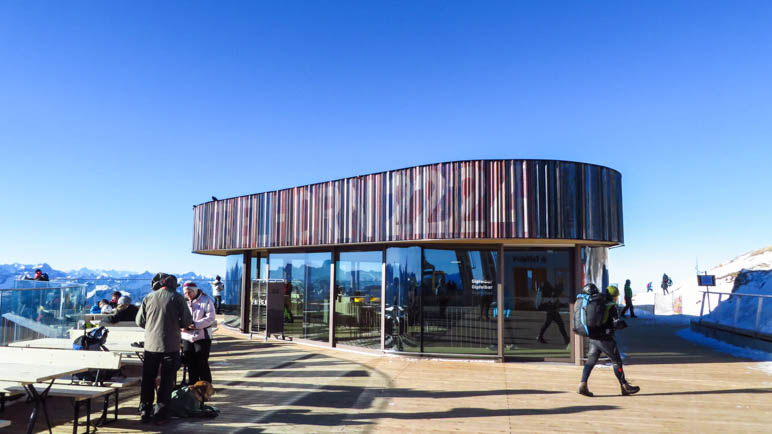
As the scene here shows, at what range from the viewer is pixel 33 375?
16.9ft

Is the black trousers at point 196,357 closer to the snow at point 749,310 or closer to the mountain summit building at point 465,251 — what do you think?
the mountain summit building at point 465,251

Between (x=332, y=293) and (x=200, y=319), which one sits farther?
(x=332, y=293)

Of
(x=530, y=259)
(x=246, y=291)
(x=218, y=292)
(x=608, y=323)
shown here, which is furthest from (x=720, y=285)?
(x=218, y=292)

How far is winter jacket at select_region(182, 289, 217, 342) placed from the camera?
7062 mm

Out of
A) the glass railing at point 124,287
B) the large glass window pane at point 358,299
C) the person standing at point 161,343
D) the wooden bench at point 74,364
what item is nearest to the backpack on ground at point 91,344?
the wooden bench at point 74,364

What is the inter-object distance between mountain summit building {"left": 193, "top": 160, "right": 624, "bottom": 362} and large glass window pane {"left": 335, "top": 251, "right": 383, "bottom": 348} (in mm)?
24

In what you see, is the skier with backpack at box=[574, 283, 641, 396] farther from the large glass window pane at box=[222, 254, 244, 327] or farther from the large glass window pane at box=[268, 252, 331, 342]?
the large glass window pane at box=[222, 254, 244, 327]

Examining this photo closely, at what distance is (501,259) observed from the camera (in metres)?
10.6

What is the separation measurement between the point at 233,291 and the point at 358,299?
6512 mm

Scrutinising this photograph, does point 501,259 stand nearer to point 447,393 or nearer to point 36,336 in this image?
point 447,393

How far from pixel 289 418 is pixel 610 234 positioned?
23.8ft

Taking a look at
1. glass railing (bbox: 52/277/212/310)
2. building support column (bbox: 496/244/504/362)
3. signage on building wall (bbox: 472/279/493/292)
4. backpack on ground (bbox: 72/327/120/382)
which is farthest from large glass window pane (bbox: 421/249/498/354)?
glass railing (bbox: 52/277/212/310)

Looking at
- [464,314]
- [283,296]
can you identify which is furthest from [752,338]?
[283,296]

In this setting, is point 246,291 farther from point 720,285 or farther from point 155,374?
point 720,285
